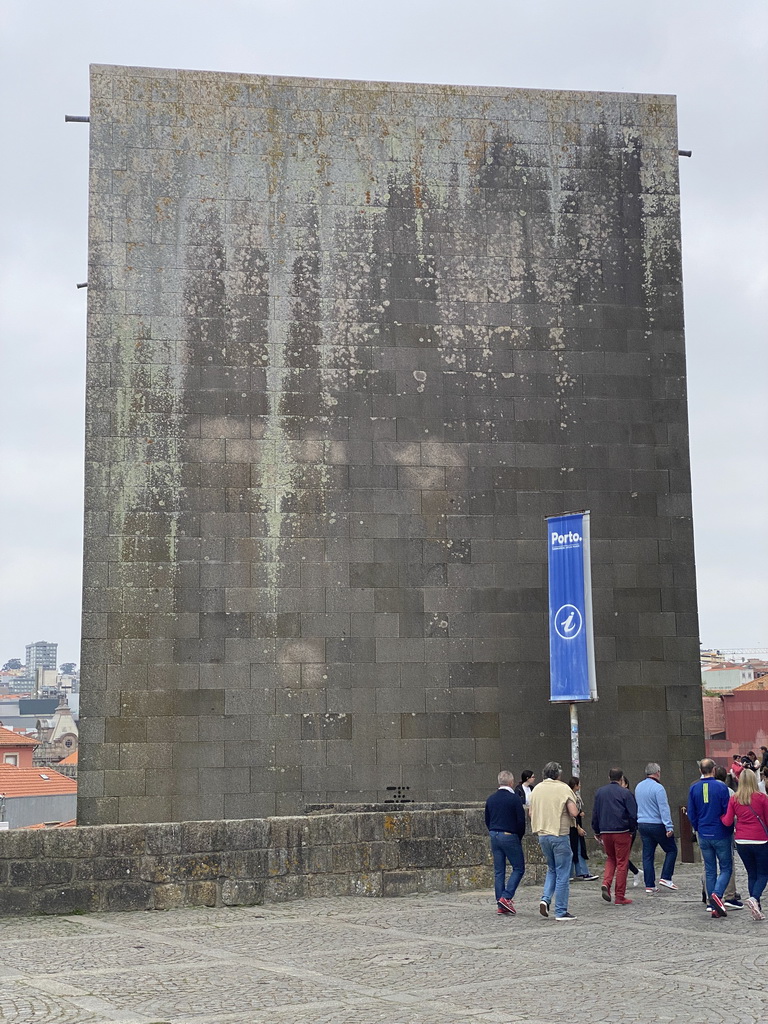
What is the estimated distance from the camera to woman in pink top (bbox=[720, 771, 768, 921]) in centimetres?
1115

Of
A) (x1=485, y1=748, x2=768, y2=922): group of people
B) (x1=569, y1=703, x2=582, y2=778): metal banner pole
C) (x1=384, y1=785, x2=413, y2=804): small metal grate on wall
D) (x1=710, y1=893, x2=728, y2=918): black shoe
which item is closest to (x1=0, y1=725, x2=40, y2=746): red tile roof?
(x1=384, y1=785, x2=413, y2=804): small metal grate on wall

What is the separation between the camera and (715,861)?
11672 mm

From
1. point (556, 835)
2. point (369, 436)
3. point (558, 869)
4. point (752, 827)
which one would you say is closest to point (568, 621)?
point (369, 436)

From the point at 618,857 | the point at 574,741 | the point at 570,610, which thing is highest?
the point at 570,610

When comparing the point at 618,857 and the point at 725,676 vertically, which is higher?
the point at 725,676

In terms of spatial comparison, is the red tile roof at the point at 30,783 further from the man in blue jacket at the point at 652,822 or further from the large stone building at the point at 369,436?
the man in blue jacket at the point at 652,822

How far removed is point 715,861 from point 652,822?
5.72ft

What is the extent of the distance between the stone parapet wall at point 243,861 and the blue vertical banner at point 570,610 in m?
3.21

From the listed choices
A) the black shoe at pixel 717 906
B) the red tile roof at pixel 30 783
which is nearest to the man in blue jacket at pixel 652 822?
the black shoe at pixel 717 906

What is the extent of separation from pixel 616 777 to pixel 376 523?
245 inches

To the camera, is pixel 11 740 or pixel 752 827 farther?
pixel 11 740

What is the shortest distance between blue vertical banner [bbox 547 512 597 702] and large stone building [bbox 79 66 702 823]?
1.30 m

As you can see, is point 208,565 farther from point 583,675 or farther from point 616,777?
point 616,777

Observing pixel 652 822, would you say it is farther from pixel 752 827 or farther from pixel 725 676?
pixel 725 676
